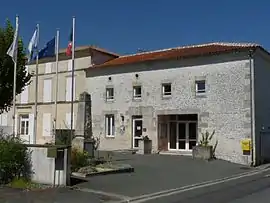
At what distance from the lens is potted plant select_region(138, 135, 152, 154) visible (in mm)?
26406

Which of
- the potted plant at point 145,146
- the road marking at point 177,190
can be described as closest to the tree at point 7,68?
the potted plant at point 145,146

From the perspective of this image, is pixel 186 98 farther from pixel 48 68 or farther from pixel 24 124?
pixel 24 124

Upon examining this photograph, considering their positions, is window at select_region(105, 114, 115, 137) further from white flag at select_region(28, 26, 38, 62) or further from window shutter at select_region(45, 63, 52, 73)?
white flag at select_region(28, 26, 38, 62)

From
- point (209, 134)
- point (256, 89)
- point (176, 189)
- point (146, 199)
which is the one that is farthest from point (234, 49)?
point (146, 199)

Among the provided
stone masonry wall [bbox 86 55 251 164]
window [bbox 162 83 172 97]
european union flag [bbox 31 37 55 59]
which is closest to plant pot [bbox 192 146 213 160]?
stone masonry wall [bbox 86 55 251 164]

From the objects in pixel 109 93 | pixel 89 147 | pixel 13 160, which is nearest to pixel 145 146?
pixel 109 93

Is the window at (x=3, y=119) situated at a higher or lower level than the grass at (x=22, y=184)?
higher

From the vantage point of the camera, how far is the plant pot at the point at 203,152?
77.4 ft

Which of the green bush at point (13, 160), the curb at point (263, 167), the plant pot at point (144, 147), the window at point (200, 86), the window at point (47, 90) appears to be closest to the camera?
the green bush at point (13, 160)

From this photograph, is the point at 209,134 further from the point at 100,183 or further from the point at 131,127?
the point at 100,183

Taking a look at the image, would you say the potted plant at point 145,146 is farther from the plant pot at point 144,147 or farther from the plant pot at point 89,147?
the plant pot at point 89,147

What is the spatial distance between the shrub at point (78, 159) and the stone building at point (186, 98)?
34.8 ft

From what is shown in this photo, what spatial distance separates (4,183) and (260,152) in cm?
1601

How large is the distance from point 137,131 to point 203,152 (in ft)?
20.1
